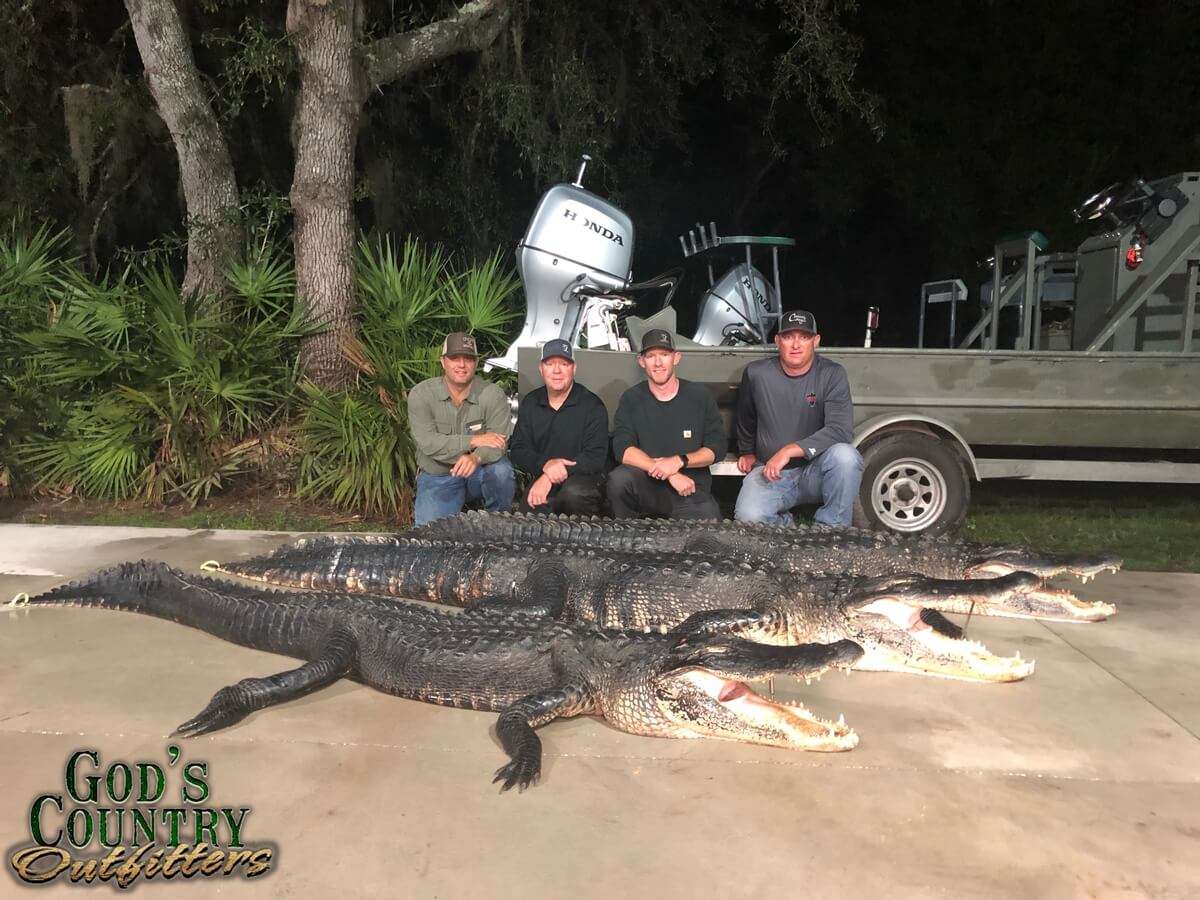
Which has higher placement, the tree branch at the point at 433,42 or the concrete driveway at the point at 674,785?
the tree branch at the point at 433,42

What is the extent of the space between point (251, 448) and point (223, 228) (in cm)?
211

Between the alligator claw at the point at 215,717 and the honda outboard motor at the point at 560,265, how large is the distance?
405 cm

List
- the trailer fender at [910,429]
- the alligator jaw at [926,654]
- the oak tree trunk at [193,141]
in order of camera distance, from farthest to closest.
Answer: the oak tree trunk at [193,141] → the trailer fender at [910,429] → the alligator jaw at [926,654]

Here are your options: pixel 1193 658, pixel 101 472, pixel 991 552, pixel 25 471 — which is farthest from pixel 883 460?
pixel 25 471

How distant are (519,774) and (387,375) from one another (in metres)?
4.66

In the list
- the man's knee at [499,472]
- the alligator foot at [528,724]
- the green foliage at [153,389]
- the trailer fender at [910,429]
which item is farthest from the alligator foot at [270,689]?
the green foliage at [153,389]

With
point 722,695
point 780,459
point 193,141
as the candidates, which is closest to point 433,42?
point 193,141

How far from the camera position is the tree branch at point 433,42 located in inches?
305

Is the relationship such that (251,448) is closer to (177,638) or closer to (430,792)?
(177,638)

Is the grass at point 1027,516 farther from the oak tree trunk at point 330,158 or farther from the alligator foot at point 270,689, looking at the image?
the alligator foot at point 270,689

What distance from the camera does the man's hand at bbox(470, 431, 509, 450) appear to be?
213 inches

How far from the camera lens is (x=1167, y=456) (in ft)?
21.0

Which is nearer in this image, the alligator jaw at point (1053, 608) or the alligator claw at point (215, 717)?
the alligator claw at point (215, 717)

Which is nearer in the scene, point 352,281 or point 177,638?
point 177,638
